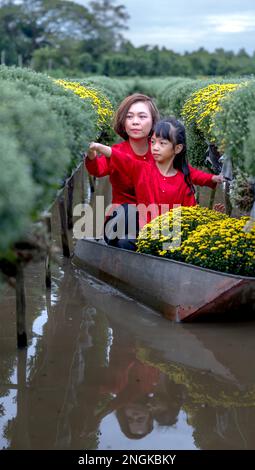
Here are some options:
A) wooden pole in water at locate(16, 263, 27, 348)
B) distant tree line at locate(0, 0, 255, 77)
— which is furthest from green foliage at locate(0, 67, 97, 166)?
distant tree line at locate(0, 0, 255, 77)

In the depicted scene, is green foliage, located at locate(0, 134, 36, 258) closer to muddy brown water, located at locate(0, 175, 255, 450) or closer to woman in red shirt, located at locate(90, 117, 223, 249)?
muddy brown water, located at locate(0, 175, 255, 450)

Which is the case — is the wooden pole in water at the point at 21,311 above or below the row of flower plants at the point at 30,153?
below

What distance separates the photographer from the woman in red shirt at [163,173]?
24.7 ft

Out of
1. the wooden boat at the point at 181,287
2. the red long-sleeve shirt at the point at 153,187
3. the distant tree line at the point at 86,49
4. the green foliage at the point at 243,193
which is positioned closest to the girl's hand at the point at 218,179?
the red long-sleeve shirt at the point at 153,187

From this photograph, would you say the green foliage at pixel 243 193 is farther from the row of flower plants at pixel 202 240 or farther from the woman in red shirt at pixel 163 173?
the woman in red shirt at pixel 163 173

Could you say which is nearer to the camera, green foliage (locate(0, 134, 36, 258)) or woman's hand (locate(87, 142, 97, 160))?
green foliage (locate(0, 134, 36, 258))

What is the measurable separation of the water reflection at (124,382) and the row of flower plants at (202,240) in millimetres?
585

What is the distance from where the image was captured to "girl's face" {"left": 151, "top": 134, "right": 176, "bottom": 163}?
24.7ft

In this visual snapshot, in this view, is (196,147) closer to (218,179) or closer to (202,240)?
(218,179)

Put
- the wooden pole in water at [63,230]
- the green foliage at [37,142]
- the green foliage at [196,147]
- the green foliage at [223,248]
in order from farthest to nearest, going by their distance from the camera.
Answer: the green foliage at [196,147]
the wooden pole in water at [63,230]
the green foliage at [223,248]
the green foliage at [37,142]

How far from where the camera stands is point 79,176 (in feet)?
52.5

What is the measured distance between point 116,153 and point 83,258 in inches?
66.1

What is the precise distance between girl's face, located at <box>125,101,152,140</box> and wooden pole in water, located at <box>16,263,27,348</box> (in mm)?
2718
